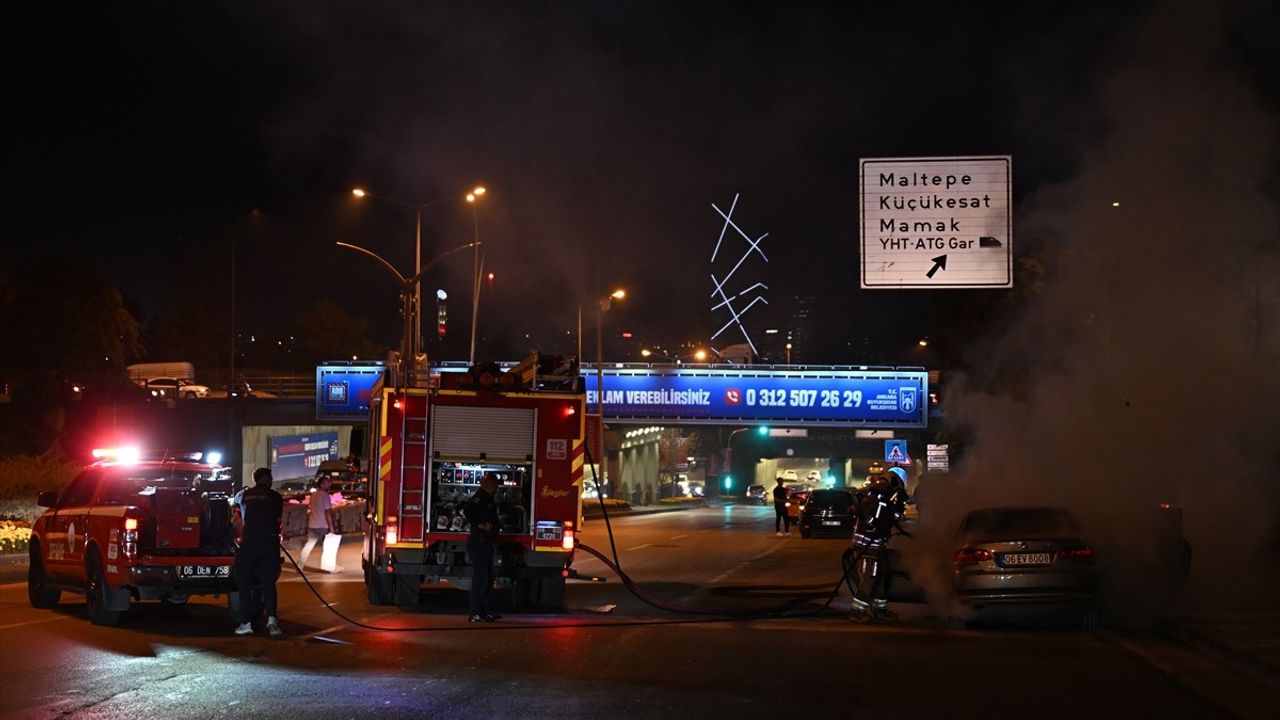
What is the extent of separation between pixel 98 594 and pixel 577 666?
19.5ft

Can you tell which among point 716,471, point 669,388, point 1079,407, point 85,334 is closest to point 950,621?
point 1079,407

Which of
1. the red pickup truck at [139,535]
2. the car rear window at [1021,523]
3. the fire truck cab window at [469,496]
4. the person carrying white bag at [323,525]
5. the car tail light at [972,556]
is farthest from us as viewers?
the person carrying white bag at [323,525]

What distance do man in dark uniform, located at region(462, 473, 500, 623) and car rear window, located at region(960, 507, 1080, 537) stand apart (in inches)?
211

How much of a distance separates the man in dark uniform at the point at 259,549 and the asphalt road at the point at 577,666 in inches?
14.5

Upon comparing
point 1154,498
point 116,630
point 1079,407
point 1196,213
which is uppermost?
point 1196,213

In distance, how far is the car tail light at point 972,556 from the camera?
14695 mm

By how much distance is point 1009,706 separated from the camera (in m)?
9.97

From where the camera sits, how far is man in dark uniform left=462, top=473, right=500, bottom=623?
15188mm

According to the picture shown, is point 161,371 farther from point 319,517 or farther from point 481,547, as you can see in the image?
point 481,547

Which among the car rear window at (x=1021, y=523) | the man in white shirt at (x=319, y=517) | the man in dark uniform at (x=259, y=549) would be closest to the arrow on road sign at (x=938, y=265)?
the car rear window at (x=1021, y=523)

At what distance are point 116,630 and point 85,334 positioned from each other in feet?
175

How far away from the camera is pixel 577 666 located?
1170 centimetres

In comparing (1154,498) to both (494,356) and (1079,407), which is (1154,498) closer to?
(1079,407)

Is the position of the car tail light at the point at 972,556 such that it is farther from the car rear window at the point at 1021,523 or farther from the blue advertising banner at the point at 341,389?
the blue advertising banner at the point at 341,389
